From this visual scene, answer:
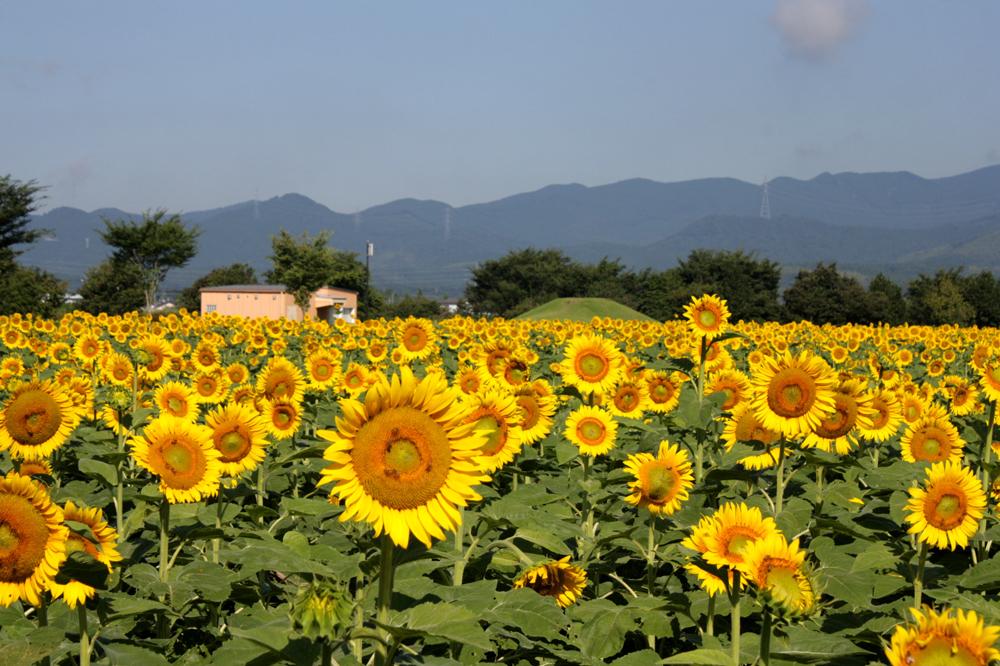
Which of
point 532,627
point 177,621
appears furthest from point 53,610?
point 532,627

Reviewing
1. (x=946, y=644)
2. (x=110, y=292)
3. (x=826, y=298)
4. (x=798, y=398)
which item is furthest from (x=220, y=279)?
(x=946, y=644)

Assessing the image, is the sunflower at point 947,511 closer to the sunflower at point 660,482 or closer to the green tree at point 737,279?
the sunflower at point 660,482

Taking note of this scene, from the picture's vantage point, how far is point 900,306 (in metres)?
76.1

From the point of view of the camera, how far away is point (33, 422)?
4824 mm

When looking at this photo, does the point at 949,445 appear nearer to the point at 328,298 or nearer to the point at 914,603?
the point at 914,603

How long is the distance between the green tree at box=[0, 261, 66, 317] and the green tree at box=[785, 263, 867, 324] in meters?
58.6

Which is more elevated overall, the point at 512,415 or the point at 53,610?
the point at 512,415

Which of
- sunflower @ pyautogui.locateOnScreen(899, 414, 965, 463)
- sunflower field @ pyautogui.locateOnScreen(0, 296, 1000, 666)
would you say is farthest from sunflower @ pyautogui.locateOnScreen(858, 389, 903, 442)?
sunflower @ pyautogui.locateOnScreen(899, 414, 965, 463)

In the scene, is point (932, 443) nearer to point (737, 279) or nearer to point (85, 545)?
point (85, 545)

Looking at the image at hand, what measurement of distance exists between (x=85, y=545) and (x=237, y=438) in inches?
73.7

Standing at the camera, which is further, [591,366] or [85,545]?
[591,366]

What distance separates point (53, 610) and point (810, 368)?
3.79m

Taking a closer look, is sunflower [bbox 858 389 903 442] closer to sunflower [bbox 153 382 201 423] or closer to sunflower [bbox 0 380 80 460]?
sunflower [bbox 153 382 201 423]

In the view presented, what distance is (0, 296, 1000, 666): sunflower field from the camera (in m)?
2.50
